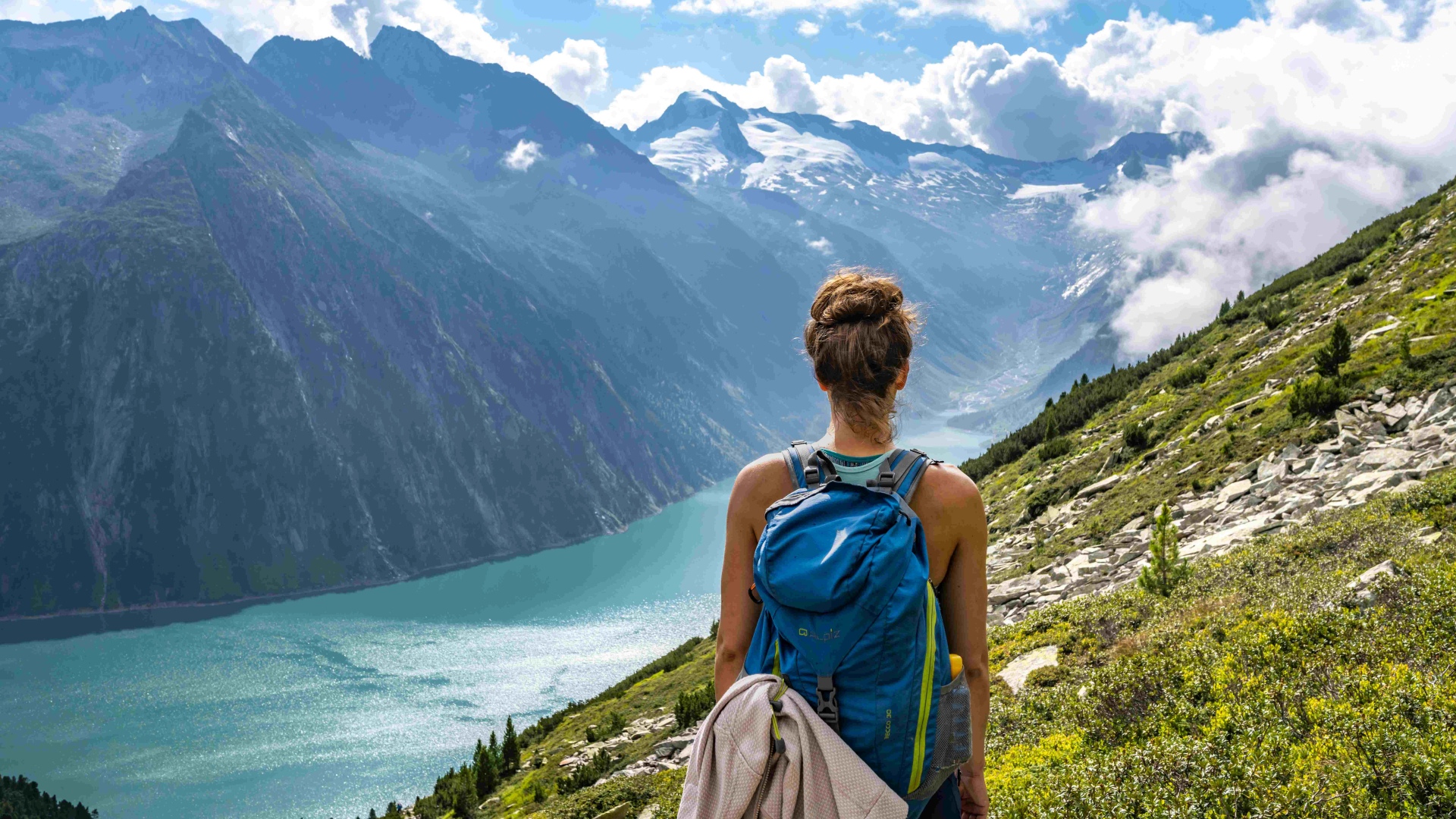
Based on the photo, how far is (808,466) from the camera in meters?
2.95

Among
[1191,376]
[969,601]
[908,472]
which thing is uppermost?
[908,472]

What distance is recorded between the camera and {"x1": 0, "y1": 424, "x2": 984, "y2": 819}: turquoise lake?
2094 inches

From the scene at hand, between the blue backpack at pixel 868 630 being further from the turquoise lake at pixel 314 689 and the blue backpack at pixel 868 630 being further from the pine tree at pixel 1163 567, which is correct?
the turquoise lake at pixel 314 689

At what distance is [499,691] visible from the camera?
69.9 metres

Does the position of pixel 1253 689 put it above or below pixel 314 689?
above

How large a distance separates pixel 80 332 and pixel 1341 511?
170 meters

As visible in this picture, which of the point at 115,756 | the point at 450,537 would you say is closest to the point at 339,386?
the point at 450,537

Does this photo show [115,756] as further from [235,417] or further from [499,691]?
[235,417]

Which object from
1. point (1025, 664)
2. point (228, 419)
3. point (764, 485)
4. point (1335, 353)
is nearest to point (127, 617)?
point (228, 419)

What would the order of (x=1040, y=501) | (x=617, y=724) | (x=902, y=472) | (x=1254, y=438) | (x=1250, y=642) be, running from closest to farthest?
(x=902, y=472), (x=1250, y=642), (x=1254, y=438), (x=1040, y=501), (x=617, y=724)

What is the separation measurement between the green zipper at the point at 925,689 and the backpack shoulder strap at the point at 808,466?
0.56m

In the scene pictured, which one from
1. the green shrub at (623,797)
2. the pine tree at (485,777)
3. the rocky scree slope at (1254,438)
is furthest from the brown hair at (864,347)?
the pine tree at (485,777)

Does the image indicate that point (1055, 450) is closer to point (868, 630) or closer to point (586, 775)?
point (586, 775)

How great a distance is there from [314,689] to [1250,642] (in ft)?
266
